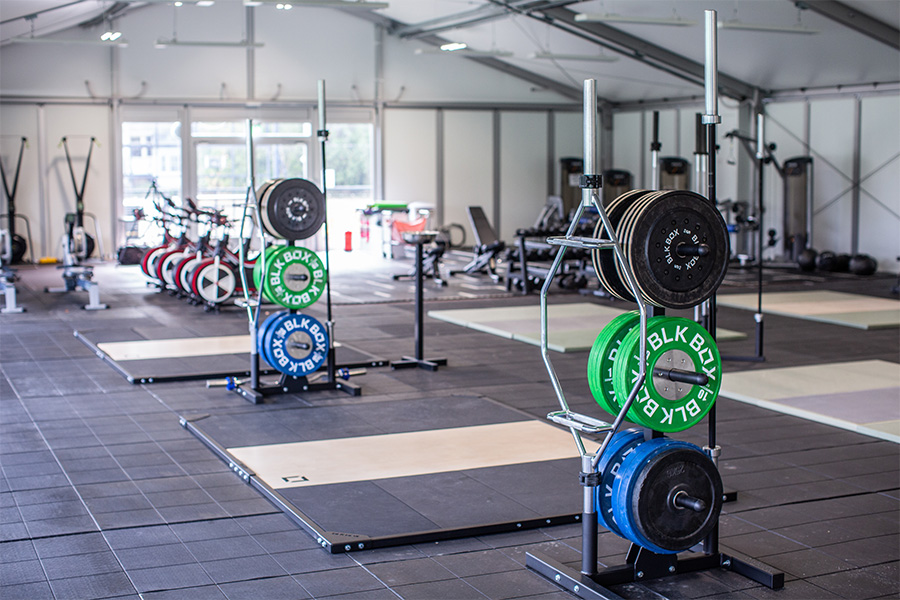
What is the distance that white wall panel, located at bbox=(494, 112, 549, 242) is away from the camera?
60.6 ft

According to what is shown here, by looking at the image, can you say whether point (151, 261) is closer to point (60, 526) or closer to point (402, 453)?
point (402, 453)

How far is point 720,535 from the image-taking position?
379 cm

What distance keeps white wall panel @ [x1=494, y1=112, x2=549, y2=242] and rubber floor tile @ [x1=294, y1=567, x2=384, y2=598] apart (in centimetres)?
1521

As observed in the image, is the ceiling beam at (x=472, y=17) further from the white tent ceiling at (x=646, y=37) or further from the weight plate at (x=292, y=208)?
the weight plate at (x=292, y=208)

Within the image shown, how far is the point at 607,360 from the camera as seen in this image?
10.3 feet

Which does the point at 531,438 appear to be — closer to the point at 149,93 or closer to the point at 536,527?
the point at 536,527

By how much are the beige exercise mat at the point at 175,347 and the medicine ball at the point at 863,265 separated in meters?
8.74

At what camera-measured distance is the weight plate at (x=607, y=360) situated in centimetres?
315

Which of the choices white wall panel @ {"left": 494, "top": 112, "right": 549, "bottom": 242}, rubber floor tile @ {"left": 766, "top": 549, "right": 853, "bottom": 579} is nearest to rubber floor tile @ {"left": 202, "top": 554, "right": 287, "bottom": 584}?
rubber floor tile @ {"left": 766, "top": 549, "right": 853, "bottom": 579}

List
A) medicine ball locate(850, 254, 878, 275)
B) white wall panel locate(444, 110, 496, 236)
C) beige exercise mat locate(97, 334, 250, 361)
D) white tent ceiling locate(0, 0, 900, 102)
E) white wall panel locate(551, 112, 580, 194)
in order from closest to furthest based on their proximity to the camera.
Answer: beige exercise mat locate(97, 334, 250, 361), white tent ceiling locate(0, 0, 900, 102), medicine ball locate(850, 254, 878, 275), white wall panel locate(444, 110, 496, 236), white wall panel locate(551, 112, 580, 194)

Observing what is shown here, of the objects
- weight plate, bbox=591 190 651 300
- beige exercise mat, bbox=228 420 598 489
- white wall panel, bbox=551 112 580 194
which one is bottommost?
beige exercise mat, bbox=228 420 598 489

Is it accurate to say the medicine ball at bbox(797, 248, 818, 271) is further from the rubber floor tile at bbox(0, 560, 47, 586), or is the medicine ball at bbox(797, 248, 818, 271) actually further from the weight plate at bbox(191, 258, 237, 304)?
the rubber floor tile at bbox(0, 560, 47, 586)

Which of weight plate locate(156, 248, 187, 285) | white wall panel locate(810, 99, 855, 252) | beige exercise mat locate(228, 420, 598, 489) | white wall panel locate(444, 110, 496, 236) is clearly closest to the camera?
beige exercise mat locate(228, 420, 598, 489)

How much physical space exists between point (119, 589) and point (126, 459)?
160 centimetres
